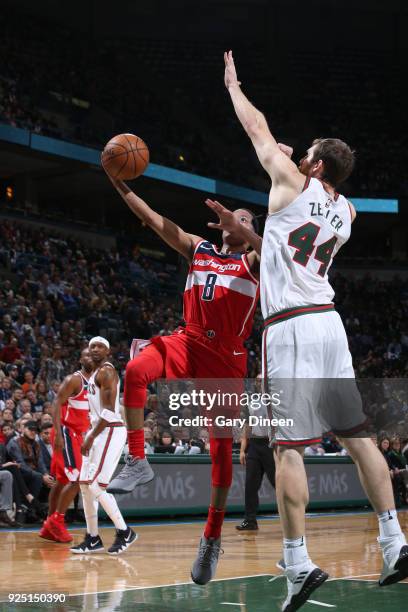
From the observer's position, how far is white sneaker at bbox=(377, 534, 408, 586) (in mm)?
4672

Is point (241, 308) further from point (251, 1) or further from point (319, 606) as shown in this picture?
point (251, 1)

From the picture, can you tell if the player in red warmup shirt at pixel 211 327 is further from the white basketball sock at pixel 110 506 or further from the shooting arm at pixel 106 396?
the white basketball sock at pixel 110 506

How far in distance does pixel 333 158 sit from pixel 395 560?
225 centimetres

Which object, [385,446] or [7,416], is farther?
[385,446]

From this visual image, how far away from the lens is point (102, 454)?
9.86m

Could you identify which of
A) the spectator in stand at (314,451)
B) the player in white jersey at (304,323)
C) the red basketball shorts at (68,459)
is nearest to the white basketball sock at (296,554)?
the player in white jersey at (304,323)

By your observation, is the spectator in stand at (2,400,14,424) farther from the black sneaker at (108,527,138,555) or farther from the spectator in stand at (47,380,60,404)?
the black sneaker at (108,527,138,555)

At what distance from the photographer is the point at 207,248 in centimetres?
654

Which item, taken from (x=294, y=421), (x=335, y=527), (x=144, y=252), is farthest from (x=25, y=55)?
(x=294, y=421)

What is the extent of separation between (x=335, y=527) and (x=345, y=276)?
892 inches

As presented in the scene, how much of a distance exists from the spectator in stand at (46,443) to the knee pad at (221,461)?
7.24m

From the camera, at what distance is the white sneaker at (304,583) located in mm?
4566

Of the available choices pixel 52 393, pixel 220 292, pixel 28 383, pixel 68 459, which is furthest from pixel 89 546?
pixel 28 383

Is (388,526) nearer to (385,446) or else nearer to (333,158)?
(333,158)
